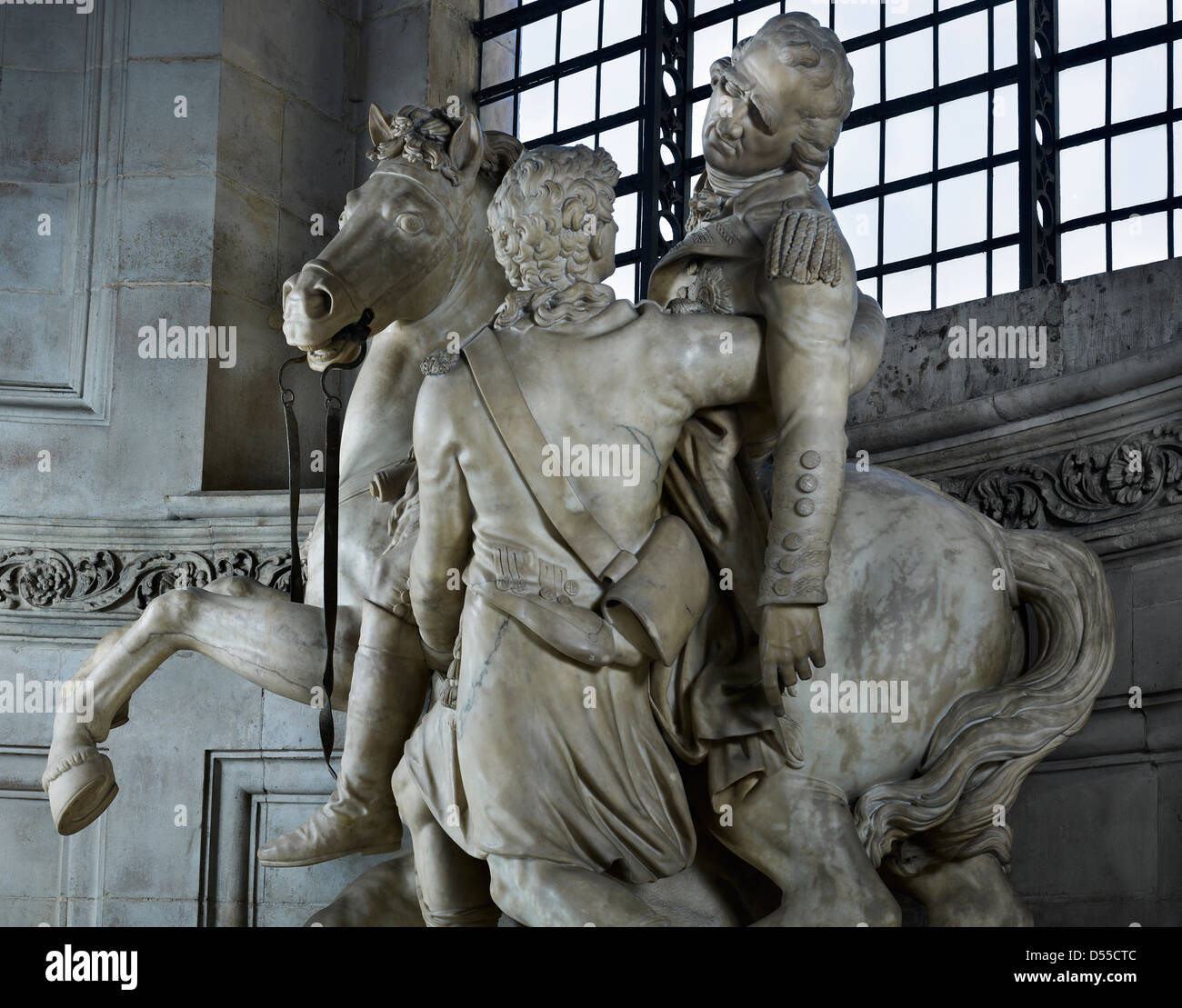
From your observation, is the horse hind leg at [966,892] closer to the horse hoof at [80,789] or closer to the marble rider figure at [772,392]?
the marble rider figure at [772,392]

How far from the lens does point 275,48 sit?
6449 millimetres

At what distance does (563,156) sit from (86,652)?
288 cm

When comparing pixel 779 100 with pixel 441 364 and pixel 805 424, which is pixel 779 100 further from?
pixel 441 364

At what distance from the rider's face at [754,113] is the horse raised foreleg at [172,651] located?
1.24 metres

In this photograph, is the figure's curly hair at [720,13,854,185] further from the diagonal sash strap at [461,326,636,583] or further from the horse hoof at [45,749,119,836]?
the horse hoof at [45,749,119,836]

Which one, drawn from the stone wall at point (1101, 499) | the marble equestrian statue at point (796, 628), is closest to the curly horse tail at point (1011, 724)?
the marble equestrian statue at point (796, 628)

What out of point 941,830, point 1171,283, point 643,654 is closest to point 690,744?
point 643,654

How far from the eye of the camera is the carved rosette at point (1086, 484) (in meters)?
4.20

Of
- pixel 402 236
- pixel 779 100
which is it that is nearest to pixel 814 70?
pixel 779 100

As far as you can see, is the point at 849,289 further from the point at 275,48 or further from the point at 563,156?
the point at 275,48

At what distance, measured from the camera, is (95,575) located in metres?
5.69

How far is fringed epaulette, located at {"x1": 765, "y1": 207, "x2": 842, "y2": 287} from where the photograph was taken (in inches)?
131

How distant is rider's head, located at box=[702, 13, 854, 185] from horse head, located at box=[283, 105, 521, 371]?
0.72 metres

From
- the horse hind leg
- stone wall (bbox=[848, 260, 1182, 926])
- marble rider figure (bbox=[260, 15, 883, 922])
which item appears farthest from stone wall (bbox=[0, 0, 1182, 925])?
marble rider figure (bbox=[260, 15, 883, 922])
